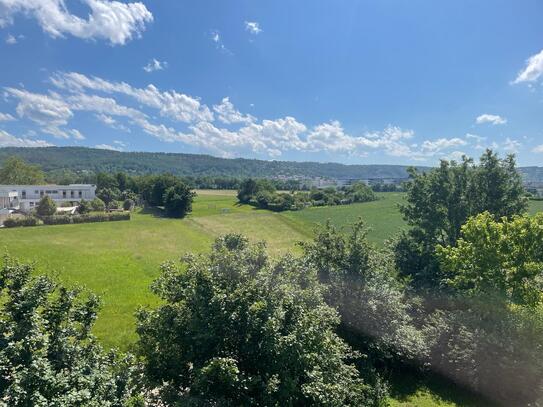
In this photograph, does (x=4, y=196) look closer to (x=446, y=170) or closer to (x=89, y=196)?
(x=89, y=196)

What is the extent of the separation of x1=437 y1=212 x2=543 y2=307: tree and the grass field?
5605mm

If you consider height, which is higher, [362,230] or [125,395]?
[362,230]

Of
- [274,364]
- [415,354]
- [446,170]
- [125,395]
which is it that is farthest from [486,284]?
[125,395]

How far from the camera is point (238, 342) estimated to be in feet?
32.8

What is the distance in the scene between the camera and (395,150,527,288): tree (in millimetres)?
23844

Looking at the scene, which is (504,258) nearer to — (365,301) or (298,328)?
(365,301)

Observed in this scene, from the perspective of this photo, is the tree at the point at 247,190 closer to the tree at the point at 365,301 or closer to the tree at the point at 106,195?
the tree at the point at 106,195

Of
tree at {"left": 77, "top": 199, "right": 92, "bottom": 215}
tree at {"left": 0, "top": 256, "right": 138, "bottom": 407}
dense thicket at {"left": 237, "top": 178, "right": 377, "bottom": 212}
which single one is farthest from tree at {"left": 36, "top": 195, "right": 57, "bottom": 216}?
tree at {"left": 0, "top": 256, "right": 138, "bottom": 407}

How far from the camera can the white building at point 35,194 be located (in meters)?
63.5

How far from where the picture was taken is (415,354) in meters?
16.3

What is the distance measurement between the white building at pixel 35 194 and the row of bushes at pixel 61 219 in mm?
16950

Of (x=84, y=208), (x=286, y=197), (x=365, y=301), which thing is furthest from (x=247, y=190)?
(x=365, y=301)

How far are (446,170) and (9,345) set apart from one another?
26.7 metres

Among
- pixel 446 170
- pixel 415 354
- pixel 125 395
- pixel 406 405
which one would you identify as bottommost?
pixel 406 405
